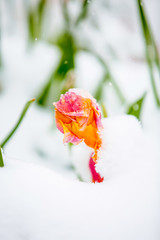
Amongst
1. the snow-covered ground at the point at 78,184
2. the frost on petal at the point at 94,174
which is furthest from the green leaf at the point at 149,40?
the frost on petal at the point at 94,174

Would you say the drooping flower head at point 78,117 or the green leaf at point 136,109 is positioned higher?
the drooping flower head at point 78,117

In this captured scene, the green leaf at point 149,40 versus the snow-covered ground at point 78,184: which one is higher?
the green leaf at point 149,40

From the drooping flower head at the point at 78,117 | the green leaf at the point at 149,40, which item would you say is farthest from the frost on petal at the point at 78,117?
the green leaf at the point at 149,40

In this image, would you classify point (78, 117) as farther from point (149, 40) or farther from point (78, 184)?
point (149, 40)

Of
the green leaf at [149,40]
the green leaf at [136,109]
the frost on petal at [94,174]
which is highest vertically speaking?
the green leaf at [149,40]

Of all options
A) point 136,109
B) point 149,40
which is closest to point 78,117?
point 136,109

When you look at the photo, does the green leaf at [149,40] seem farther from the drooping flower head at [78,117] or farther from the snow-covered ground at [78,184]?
the drooping flower head at [78,117]

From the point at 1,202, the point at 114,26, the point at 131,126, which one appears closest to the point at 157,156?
the point at 131,126

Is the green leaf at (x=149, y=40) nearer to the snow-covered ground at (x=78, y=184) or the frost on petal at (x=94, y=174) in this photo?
the snow-covered ground at (x=78, y=184)

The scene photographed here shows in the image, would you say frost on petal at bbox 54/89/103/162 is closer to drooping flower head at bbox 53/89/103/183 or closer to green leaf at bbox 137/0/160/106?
drooping flower head at bbox 53/89/103/183

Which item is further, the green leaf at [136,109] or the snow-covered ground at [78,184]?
the green leaf at [136,109]
